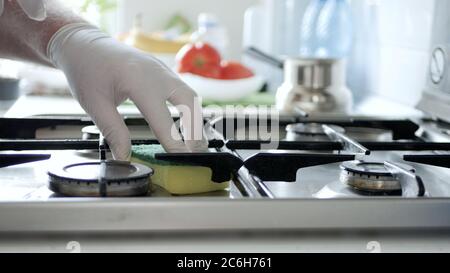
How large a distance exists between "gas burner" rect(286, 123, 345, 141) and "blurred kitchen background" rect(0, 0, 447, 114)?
0.99 feet

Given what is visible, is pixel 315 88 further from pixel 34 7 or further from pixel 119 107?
pixel 34 7

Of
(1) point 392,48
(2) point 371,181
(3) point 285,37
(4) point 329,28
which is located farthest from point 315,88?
(2) point 371,181

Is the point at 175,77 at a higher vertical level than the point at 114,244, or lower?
higher

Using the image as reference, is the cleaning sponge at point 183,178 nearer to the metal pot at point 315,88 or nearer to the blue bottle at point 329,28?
the metal pot at point 315,88

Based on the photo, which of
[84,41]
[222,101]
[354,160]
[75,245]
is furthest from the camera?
[222,101]

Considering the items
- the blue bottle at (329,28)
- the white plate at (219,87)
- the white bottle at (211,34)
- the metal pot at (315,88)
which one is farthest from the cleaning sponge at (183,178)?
the white bottle at (211,34)

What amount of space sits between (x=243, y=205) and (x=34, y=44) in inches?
19.2

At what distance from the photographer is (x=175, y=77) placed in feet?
2.78

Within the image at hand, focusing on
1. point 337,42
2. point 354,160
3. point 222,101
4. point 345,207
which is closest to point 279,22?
point 337,42

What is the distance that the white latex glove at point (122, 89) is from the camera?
31.1 inches

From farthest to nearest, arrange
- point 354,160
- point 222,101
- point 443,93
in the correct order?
point 222,101 < point 443,93 < point 354,160

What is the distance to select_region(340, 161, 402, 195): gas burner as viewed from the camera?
2.27 feet

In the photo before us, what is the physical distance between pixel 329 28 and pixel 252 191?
3.71 ft

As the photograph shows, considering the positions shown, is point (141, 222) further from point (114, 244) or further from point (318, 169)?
point (318, 169)
